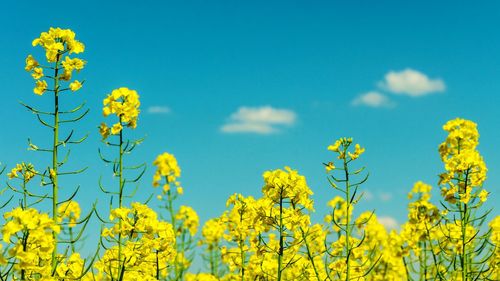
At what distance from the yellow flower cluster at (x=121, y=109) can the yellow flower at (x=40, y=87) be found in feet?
2.31

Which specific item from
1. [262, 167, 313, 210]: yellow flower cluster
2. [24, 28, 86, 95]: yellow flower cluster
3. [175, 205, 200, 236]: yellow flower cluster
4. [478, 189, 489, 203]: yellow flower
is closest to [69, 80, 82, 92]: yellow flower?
[24, 28, 86, 95]: yellow flower cluster

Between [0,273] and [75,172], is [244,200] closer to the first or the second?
[75,172]

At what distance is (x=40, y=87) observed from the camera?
Result: 15.3ft

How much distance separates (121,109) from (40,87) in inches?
31.4

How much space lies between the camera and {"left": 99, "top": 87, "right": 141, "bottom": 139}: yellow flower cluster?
5227mm

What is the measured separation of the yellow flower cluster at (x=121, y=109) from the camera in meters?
5.23

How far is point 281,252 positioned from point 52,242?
1.62m

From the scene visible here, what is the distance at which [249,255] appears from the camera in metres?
6.13

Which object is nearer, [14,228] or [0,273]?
[14,228]

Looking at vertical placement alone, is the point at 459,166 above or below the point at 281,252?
above

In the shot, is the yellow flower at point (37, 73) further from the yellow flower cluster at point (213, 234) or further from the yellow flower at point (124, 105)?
the yellow flower cluster at point (213, 234)

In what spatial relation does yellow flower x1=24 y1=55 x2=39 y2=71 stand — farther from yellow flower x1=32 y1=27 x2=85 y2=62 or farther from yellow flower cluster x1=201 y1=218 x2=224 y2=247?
yellow flower cluster x1=201 y1=218 x2=224 y2=247

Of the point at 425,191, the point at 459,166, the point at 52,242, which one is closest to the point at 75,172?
the point at 52,242

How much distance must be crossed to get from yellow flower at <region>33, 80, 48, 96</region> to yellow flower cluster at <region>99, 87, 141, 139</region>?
70 centimetres
